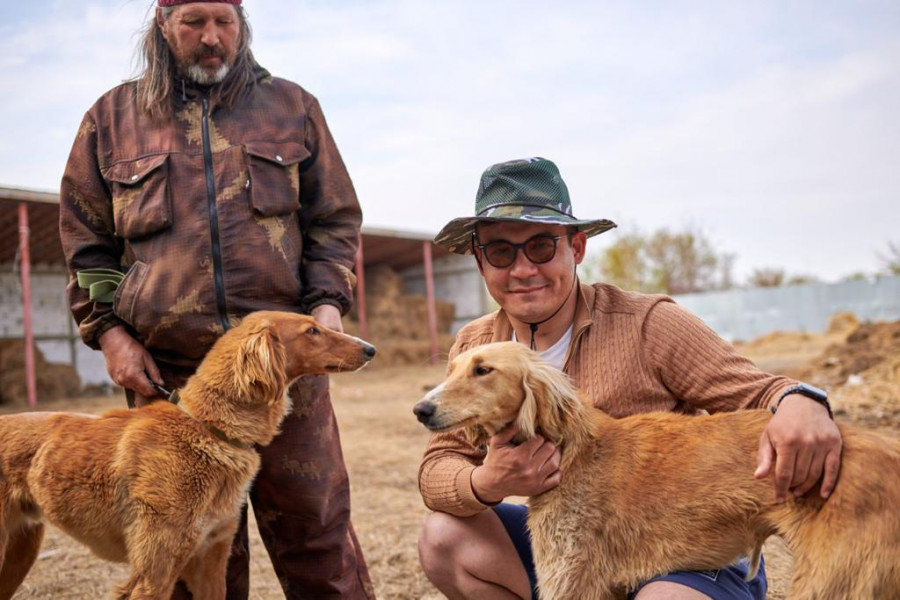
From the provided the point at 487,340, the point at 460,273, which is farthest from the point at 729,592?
the point at 460,273

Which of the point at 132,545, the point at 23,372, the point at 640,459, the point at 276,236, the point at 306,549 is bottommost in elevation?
the point at 23,372

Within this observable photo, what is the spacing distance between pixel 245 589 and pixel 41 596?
1.70 metres

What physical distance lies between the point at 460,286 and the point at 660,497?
83.3 ft

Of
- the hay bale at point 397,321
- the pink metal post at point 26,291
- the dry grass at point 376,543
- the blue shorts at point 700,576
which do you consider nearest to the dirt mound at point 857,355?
the dry grass at point 376,543

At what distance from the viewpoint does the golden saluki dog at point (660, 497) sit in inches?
93.8

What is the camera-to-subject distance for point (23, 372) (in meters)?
17.2

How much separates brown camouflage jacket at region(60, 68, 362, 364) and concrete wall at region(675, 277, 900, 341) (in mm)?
30873

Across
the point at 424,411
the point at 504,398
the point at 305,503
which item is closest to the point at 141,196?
the point at 305,503

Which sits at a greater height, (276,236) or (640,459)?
(276,236)

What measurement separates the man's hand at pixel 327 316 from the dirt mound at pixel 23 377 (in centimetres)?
1551

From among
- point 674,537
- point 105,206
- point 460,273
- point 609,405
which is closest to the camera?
point 674,537

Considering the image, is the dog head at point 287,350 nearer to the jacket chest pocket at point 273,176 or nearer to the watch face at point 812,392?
the jacket chest pocket at point 273,176

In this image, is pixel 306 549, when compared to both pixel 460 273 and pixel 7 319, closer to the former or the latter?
pixel 7 319

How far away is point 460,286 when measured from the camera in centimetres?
2812
